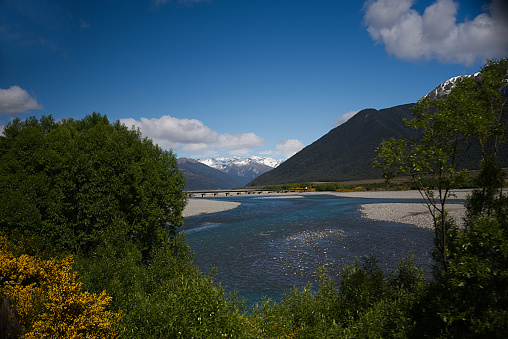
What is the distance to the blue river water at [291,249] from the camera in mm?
29812

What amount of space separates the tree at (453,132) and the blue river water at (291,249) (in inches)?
541

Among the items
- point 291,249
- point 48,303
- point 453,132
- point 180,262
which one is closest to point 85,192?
point 180,262

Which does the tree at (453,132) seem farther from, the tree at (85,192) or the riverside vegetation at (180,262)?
the tree at (85,192)

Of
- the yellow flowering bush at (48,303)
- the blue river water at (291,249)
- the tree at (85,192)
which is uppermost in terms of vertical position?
the tree at (85,192)

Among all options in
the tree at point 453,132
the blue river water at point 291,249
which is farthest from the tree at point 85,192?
the tree at point 453,132

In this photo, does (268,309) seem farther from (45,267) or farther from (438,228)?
(45,267)

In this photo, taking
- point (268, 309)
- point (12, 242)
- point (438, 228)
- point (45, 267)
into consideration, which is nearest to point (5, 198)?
point (12, 242)

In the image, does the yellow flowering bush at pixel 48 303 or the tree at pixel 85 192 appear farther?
the tree at pixel 85 192

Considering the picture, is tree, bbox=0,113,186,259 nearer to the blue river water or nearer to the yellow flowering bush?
the yellow flowering bush

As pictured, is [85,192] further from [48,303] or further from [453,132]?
[453,132]

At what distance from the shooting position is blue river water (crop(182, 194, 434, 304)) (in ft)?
97.8

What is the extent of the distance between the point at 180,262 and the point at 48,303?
449 inches

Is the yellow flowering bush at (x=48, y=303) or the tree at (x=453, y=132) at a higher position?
the tree at (x=453, y=132)

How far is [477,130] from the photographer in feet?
44.8
